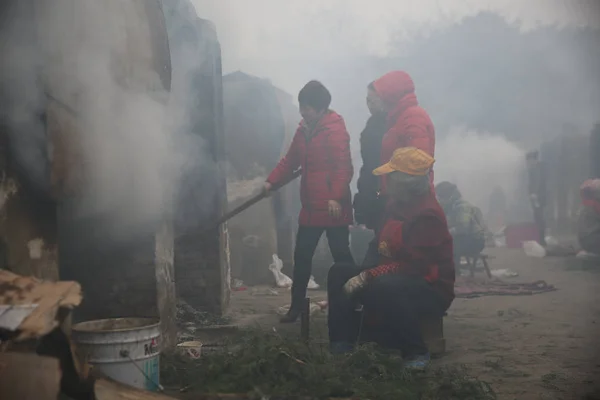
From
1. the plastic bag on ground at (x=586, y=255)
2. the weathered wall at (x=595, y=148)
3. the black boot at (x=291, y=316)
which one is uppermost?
the weathered wall at (x=595, y=148)

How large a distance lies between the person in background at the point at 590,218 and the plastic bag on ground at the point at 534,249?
5.12 feet

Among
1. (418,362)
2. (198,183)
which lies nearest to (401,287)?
(418,362)

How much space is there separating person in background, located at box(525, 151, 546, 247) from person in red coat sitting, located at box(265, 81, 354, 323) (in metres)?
6.85

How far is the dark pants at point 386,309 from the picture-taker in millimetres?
4645

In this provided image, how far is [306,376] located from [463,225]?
681cm

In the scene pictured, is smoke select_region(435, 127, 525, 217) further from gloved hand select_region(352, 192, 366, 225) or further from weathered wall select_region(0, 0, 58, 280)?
weathered wall select_region(0, 0, 58, 280)

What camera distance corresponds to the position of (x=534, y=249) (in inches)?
502

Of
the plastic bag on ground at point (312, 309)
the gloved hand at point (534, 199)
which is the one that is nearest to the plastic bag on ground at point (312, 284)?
the plastic bag on ground at point (312, 309)

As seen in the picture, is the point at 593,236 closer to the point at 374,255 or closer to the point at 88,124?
the point at 374,255

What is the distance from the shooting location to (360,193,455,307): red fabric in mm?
4902

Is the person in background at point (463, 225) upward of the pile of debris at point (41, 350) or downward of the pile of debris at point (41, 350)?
upward

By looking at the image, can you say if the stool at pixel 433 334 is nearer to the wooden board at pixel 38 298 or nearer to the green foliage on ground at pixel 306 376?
the green foliage on ground at pixel 306 376

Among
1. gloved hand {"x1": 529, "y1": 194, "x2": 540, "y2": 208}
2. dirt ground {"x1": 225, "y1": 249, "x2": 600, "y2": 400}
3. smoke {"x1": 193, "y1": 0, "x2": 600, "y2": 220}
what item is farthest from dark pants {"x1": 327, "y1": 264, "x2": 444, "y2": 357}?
gloved hand {"x1": 529, "y1": 194, "x2": 540, "y2": 208}

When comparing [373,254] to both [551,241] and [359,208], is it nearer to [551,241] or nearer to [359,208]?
[359,208]
